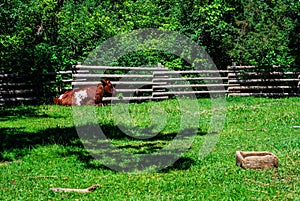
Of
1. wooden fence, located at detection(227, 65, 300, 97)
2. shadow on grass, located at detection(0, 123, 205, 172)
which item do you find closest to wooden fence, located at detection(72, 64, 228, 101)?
wooden fence, located at detection(227, 65, 300, 97)

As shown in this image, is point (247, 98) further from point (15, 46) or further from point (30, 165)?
point (30, 165)

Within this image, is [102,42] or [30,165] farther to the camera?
[102,42]

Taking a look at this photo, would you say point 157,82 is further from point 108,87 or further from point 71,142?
point 71,142

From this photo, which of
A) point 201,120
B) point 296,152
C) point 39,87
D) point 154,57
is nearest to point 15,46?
point 39,87

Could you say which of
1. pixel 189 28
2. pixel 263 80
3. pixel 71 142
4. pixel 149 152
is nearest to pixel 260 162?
pixel 149 152

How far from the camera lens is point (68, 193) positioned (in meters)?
6.89

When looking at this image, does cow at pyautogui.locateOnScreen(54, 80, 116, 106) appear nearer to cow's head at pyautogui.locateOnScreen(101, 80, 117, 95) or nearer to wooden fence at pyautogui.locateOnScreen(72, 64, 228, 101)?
cow's head at pyautogui.locateOnScreen(101, 80, 117, 95)

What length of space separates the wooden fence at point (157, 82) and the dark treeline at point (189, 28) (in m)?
0.74

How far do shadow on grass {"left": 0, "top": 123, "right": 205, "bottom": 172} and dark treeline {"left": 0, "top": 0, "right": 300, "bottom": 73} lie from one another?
9.02 meters

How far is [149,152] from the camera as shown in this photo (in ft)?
31.8

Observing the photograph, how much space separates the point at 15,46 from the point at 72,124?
9.65 meters

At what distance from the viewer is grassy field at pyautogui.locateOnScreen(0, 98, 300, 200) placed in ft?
22.8

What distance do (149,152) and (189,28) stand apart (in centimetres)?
1371

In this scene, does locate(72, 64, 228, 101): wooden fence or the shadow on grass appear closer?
the shadow on grass
